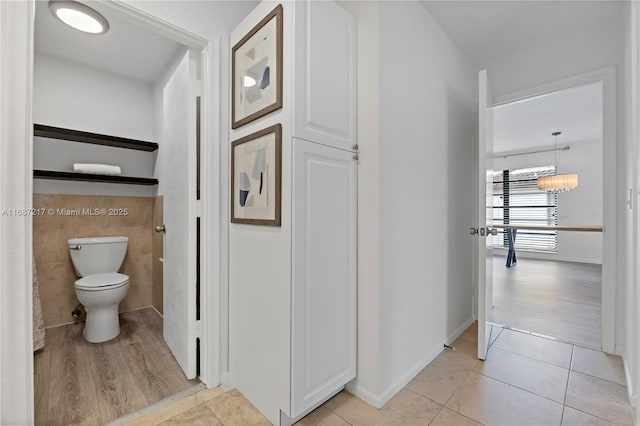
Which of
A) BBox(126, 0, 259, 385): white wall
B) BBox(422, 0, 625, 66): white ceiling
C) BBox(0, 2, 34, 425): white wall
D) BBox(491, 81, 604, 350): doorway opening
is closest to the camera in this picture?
BBox(0, 2, 34, 425): white wall

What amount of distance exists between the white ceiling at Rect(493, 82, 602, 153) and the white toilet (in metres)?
3.98

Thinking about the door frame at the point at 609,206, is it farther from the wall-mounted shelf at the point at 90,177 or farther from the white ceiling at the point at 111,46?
the wall-mounted shelf at the point at 90,177

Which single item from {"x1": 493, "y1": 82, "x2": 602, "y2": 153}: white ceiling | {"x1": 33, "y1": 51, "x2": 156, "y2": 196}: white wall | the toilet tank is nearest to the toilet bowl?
the toilet tank

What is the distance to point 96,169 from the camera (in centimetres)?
254

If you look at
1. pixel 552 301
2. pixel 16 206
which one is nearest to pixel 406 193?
pixel 16 206

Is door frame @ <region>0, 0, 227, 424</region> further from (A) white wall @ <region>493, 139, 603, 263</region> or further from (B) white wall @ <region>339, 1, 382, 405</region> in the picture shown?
(A) white wall @ <region>493, 139, 603, 263</region>

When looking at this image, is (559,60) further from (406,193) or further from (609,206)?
(406,193)

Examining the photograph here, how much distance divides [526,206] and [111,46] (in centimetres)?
821

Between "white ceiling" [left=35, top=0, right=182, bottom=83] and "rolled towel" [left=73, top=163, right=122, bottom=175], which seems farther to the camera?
"rolled towel" [left=73, top=163, right=122, bottom=175]

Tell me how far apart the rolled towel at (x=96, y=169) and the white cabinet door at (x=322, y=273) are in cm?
227

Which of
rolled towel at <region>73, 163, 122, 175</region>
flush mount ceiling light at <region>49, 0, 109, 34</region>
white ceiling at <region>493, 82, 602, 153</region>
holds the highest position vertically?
white ceiling at <region>493, 82, 602, 153</region>

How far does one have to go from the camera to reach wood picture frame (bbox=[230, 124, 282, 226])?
133cm

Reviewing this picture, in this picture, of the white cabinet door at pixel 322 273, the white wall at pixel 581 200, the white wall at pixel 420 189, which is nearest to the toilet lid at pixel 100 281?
the white cabinet door at pixel 322 273

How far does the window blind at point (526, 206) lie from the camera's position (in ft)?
21.4
